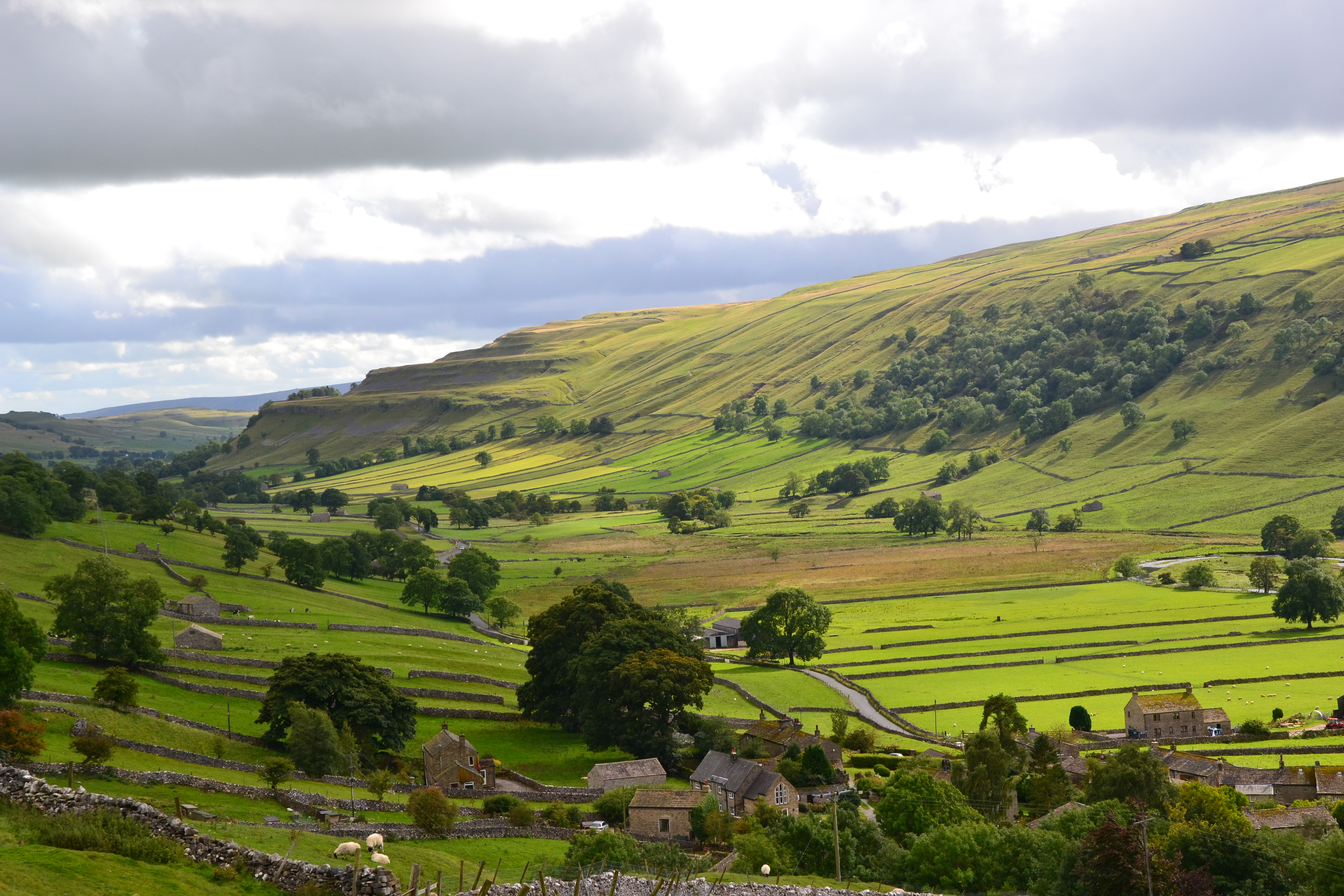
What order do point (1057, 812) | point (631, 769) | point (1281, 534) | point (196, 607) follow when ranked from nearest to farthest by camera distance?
point (1057, 812), point (631, 769), point (196, 607), point (1281, 534)

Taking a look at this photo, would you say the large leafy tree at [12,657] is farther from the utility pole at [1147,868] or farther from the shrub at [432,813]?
the utility pole at [1147,868]

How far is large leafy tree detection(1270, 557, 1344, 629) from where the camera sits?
3497 inches

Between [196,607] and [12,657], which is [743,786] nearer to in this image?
[12,657]

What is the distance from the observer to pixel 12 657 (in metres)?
41.3

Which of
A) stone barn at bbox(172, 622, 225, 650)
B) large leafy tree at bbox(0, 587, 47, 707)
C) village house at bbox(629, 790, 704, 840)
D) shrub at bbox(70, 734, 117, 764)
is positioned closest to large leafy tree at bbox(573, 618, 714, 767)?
village house at bbox(629, 790, 704, 840)

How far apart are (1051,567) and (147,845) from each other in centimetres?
11745

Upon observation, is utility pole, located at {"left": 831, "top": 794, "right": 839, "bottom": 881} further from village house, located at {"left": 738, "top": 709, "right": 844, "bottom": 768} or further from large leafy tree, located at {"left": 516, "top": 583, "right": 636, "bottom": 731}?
large leafy tree, located at {"left": 516, "top": 583, "right": 636, "bottom": 731}

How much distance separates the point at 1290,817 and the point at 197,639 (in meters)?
59.2

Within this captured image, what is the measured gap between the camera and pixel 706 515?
17462cm

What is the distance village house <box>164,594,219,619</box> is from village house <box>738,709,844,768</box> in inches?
1587

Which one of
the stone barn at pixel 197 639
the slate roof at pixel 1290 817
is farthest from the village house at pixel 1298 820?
the stone barn at pixel 197 639

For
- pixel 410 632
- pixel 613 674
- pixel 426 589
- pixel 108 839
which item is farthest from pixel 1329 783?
pixel 426 589

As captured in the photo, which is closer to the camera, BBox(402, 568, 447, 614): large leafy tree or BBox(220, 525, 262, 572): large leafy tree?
BBox(220, 525, 262, 572): large leafy tree

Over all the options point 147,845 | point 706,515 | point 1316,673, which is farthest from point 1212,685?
point 706,515
